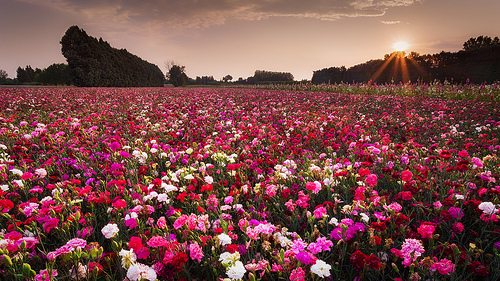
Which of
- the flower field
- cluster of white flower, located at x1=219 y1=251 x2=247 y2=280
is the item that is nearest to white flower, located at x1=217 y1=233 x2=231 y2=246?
the flower field

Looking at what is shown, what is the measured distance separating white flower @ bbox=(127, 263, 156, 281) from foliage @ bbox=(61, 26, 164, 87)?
36.0 metres

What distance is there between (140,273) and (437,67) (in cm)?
2892

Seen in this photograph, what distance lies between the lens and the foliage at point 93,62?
30.7 m

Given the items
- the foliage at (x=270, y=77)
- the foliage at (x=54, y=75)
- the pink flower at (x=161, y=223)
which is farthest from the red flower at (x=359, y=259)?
the foliage at (x=270, y=77)

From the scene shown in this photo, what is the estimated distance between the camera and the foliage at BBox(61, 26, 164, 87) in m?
30.7

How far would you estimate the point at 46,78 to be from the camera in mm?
66250

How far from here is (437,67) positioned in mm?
22656

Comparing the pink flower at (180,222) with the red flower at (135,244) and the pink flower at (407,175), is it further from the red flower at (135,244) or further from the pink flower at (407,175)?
the pink flower at (407,175)

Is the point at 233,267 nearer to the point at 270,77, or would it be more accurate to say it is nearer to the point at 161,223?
the point at 161,223

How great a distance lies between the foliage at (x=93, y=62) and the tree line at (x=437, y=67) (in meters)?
32.6

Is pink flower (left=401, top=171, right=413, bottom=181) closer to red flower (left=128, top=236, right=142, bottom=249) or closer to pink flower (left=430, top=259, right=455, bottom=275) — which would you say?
pink flower (left=430, top=259, right=455, bottom=275)

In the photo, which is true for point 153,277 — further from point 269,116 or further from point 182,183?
point 269,116

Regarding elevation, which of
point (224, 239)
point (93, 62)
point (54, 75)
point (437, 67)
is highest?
point (54, 75)

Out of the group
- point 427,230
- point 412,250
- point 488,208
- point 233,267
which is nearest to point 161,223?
point 233,267
